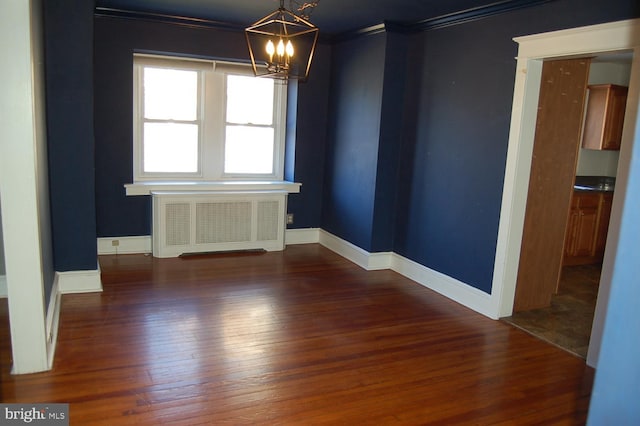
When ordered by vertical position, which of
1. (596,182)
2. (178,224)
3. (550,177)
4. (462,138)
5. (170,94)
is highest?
(170,94)

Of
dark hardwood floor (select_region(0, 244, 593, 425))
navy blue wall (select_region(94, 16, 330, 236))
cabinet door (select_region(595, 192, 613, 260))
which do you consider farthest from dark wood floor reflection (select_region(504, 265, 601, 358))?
navy blue wall (select_region(94, 16, 330, 236))

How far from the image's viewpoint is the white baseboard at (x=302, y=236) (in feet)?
20.5

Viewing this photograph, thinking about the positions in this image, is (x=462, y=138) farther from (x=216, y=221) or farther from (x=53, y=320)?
(x=53, y=320)

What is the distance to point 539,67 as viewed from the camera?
12.1 feet

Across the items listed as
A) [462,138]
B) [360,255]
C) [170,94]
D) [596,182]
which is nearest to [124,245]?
[170,94]

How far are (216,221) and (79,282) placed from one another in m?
1.77

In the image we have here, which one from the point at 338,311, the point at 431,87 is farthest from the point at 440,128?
the point at 338,311

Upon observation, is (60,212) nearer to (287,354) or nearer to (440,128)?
(287,354)

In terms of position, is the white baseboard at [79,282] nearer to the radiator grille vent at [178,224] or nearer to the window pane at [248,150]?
the radiator grille vent at [178,224]

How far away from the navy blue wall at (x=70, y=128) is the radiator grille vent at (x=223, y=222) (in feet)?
5.03

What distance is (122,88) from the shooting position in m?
5.18

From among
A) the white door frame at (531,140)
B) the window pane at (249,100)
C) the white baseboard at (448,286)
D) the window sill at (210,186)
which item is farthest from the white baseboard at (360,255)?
the window pane at (249,100)

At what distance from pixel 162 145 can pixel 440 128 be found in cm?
314

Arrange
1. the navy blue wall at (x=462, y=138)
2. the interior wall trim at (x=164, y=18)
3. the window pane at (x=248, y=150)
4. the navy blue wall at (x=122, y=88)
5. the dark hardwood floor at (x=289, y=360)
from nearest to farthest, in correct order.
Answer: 1. the dark hardwood floor at (x=289, y=360)
2. the navy blue wall at (x=462, y=138)
3. the interior wall trim at (x=164, y=18)
4. the navy blue wall at (x=122, y=88)
5. the window pane at (x=248, y=150)
